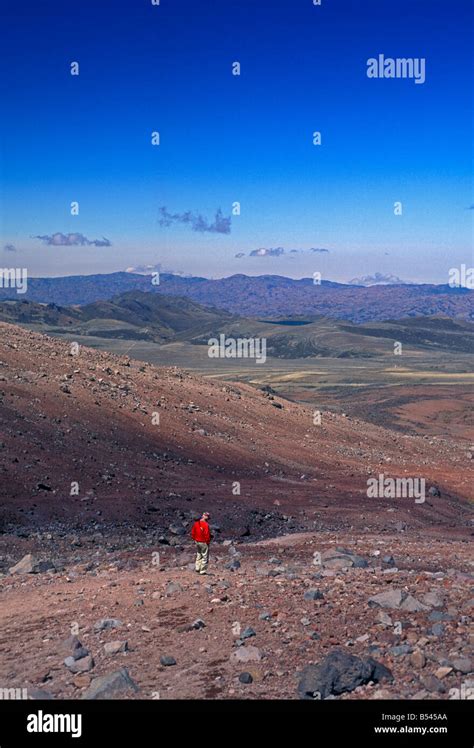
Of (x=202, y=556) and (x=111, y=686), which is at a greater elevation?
(x=202, y=556)

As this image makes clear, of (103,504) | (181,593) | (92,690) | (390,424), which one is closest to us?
(92,690)

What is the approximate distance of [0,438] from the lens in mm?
24203

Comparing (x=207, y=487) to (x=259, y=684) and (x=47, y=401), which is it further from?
(x=259, y=684)

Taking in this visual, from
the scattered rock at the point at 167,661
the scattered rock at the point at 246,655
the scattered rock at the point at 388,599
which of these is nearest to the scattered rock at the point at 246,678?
the scattered rock at the point at 246,655

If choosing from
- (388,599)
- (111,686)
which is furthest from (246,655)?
(388,599)

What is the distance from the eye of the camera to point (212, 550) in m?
17.5

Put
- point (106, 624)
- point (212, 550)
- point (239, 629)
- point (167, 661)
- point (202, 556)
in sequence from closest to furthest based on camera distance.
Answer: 1. point (167, 661)
2. point (239, 629)
3. point (106, 624)
4. point (202, 556)
5. point (212, 550)

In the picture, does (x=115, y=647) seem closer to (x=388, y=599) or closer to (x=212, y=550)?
(x=388, y=599)

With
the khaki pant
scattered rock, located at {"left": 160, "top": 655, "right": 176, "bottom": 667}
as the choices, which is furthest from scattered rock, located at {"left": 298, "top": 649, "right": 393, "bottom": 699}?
the khaki pant

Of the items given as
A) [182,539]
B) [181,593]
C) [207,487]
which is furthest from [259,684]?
[207,487]

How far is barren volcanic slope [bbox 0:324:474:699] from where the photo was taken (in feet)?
31.7

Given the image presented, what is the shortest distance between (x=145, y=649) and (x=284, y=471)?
67.1 ft

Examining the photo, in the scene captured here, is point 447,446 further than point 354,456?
Yes

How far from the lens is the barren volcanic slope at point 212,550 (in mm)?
9648
